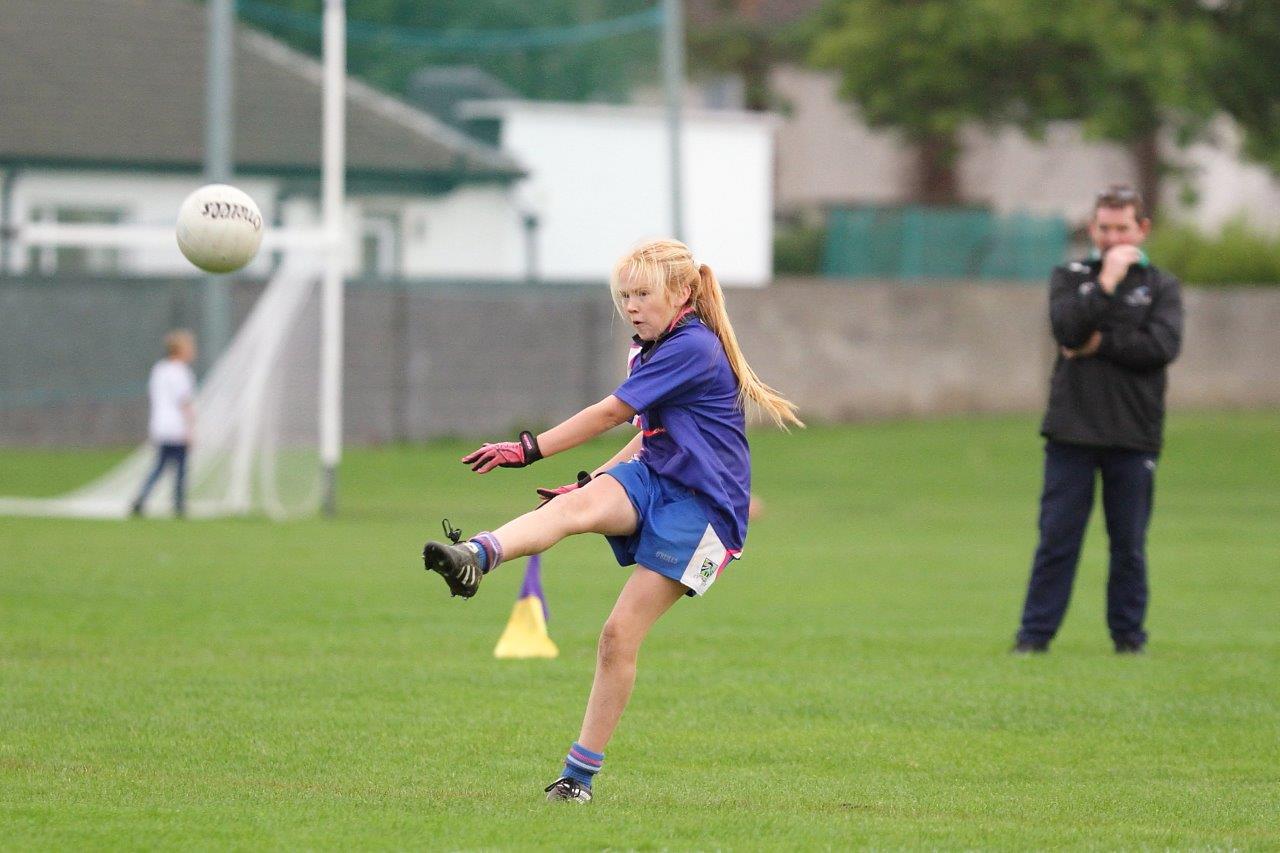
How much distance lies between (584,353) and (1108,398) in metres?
20.6

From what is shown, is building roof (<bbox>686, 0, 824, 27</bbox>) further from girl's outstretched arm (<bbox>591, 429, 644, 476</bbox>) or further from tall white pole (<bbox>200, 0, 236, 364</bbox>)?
girl's outstretched arm (<bbox>591, 429, 644, 476</bbox>)

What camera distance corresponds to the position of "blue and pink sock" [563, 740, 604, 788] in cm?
645

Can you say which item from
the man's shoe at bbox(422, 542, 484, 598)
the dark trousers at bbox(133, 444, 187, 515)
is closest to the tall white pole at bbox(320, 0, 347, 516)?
the dark trousers at bbox(133, 444, 187, 515)

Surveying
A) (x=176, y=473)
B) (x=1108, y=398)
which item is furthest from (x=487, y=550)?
(x=176, y=473)

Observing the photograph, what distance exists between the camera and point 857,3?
35.2m

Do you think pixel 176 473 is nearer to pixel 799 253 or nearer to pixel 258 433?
pixel 258 433

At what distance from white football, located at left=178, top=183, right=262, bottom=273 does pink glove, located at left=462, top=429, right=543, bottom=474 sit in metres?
4.08

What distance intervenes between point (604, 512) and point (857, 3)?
3031 centimetres

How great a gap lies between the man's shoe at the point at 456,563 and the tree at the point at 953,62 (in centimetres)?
2708

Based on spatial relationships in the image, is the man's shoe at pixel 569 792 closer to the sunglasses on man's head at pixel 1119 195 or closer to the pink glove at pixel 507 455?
the pink glove at pixel 507 455

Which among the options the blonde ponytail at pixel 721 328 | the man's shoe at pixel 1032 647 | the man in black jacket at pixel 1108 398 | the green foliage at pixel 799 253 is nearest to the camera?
the blonde ponytail at pixel 721 328

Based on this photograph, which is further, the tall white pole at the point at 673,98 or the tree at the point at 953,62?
the tree at the point at 953,62

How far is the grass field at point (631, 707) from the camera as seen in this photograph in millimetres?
6262

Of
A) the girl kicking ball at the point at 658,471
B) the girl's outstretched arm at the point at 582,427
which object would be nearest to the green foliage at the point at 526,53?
the girl kicking ball at the point at 658,471
